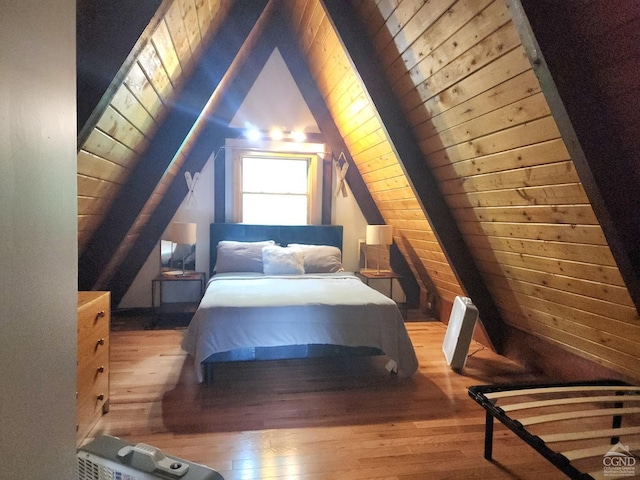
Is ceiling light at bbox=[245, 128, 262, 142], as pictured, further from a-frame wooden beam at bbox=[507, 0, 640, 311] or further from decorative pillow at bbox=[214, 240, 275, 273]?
a-frame wooden beam at bbox=[507, 0, 640, 311]

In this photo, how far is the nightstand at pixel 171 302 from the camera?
155 inches

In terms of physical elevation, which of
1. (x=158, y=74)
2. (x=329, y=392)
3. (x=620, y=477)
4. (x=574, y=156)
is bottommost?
(x=329, y=392)

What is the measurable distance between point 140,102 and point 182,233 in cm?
194

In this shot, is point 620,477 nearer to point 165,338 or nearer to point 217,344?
point 217,344

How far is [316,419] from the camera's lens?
225cm

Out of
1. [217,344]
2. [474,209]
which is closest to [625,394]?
[474,209]

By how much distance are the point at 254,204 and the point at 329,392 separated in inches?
104

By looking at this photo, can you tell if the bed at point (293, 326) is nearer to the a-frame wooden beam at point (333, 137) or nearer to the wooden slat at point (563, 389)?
the wooden slat at point (563, 389)

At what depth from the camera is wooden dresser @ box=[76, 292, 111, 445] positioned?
1.92 metres

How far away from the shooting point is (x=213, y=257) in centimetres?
439

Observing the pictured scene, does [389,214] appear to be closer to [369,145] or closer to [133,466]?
[369,145]

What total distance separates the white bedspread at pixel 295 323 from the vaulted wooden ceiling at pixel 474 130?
0.80 meters

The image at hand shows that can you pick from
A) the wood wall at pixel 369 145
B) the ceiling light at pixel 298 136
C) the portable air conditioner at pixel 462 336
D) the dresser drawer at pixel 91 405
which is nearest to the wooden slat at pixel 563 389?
the portable air conditioner at pixel 462 336

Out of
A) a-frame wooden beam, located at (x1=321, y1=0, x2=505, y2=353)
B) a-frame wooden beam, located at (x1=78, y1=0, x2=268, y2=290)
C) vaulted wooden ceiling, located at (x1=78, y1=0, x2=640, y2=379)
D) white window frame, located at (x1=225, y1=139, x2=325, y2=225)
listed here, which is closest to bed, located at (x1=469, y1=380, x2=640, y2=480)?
vaulted wooden ceiling, located at (x1=78, y1=0, x2=640, y2=379)
